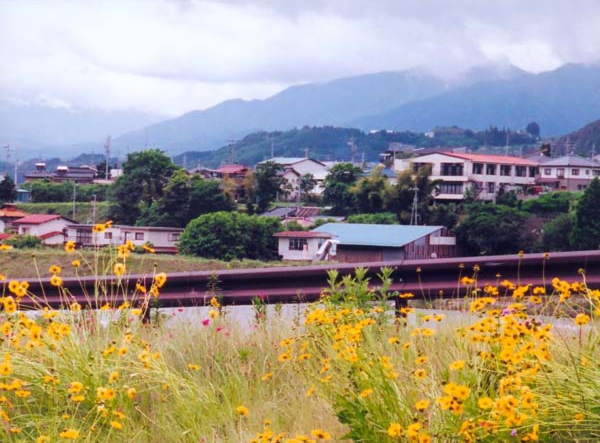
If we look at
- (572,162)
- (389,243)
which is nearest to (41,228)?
(389,243)

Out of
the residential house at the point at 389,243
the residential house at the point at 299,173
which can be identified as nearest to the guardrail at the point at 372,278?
the residential house at the point at 389,243

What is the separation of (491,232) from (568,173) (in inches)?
1177

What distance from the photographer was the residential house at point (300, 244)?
51344 mm

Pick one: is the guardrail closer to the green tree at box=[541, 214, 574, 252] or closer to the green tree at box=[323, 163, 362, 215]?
the green tree at box=[541, 214, 574, 252]

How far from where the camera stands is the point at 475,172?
7512cm

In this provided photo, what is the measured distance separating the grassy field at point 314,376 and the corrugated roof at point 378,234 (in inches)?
1693

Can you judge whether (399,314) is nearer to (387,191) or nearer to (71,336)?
(71,336)

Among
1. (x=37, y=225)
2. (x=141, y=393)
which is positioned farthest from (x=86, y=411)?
(x=37, y=225)

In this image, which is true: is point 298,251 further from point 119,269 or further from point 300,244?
point 119,269

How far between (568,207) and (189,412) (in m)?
59.7

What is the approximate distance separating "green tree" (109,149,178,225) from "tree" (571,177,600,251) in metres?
31.7

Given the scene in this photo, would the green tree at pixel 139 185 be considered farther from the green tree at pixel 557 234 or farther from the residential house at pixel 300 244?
the green tree at pixel 557 234

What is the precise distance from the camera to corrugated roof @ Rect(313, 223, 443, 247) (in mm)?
48781

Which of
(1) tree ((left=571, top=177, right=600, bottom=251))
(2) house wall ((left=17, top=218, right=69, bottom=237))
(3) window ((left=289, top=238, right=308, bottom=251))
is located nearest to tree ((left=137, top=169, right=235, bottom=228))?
(2) house wall ((left=17, top=218, right=69, bottom=237))
